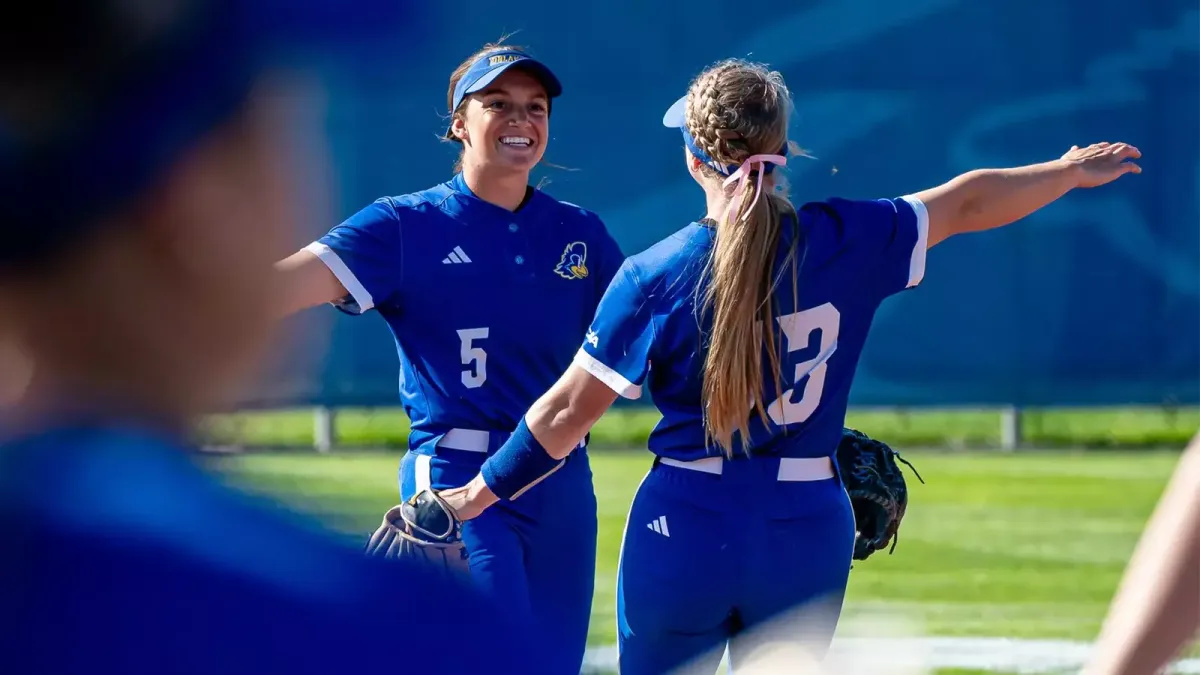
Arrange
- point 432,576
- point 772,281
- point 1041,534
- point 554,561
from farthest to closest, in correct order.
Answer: point 1041,534
point 554,561
point 772,281
point 432,576

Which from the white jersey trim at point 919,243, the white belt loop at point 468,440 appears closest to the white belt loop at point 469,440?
the white belt loop at point 468,440

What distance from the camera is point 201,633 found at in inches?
45.4

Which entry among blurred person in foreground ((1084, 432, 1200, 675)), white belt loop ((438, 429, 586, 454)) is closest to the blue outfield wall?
white belt loop ((438, 429, 586, 454))

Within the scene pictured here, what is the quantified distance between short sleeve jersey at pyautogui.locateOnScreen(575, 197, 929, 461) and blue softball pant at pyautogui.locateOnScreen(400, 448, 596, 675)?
0.84 metres

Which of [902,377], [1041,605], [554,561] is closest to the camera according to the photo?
[554,561]

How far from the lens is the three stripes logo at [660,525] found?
3.25 m

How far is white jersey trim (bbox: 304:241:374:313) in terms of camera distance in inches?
154

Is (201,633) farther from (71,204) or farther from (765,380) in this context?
(765,380)

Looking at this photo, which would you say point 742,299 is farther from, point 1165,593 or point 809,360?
point 1165,593

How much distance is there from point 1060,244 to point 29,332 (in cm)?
1006

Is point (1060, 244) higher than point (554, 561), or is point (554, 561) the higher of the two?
point (1060, 244)

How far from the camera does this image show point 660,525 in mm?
3264

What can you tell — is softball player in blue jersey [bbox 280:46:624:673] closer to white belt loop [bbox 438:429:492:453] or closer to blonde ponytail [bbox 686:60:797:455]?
white belt loop [bbox 438:429:492:453]

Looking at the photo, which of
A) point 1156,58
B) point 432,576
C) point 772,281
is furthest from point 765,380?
point 1156,58
